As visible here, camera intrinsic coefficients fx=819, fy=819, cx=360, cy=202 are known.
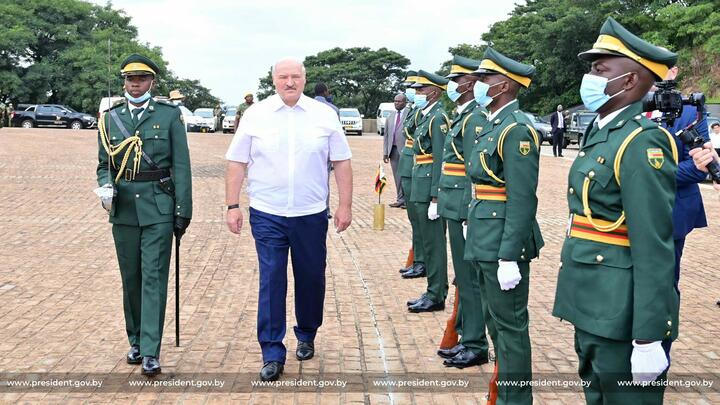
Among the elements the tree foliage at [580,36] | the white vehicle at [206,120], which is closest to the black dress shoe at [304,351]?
the tree foliage at [580,36]

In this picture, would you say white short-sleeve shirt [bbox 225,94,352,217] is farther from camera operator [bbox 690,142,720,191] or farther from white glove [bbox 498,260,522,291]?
camera operator [bbox 690,142,720,191]

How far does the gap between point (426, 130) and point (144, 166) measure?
283cm

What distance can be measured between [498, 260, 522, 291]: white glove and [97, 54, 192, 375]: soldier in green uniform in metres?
2.31

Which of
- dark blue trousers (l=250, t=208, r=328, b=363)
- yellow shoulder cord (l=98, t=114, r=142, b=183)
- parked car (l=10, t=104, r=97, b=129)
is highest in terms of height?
yellow shoulder cord (l=98, t=114, r=142, b=183)

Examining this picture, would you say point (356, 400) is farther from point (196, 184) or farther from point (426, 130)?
point (196, 184)

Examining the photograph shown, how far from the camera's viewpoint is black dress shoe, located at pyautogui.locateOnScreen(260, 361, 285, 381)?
5.31 metres

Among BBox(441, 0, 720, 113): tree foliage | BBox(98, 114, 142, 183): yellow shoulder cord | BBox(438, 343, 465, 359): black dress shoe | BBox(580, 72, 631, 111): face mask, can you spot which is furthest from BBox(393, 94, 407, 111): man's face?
BBox(441, 0, 720, 113): tree foliage

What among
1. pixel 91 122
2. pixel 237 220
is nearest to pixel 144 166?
pixel 237 220

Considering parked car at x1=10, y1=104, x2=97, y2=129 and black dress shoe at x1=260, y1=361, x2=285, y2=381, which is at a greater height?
black dress shoe at x1=260, y1=361, x2=285, y2=381

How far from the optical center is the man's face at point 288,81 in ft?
17.4

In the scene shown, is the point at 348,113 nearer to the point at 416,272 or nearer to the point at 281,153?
the point at 416,272

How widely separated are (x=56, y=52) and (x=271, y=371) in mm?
58621

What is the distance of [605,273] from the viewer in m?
3.40

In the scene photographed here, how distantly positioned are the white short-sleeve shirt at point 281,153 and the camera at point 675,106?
212 centimetres
